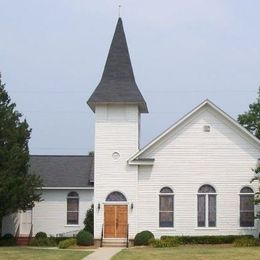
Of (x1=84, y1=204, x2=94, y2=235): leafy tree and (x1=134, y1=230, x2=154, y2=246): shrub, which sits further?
(x1=84, y1=204, x2=94, y2=235): leafy tree

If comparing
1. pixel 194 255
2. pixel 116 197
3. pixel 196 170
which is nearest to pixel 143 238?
pixel 116 197

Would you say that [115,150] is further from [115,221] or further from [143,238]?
[143,238]

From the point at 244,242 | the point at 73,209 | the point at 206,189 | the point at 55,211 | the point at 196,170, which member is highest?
the point at 196,170

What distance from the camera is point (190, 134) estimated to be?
4288 centimetres

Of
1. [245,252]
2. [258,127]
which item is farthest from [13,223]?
[245,252]

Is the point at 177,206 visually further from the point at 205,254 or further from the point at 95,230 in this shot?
the point at 205,254

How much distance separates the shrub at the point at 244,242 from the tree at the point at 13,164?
40.8ft

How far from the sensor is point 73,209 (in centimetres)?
4931

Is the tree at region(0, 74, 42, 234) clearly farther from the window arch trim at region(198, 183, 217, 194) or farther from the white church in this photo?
the window arch trim at region(198, 183, 217, 194)

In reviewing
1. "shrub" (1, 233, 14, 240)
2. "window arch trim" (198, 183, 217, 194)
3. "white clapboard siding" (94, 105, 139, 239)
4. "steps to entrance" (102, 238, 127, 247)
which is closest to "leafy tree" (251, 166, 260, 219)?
"window arch trim" (198, 183, 217, 194)

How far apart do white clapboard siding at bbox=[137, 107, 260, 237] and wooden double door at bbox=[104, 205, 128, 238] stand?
3.04 feet

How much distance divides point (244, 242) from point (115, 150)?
963cm

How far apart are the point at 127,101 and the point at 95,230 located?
8.05 metres

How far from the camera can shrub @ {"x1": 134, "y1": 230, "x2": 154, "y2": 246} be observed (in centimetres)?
4100
